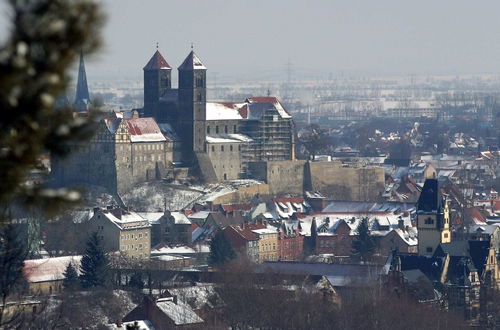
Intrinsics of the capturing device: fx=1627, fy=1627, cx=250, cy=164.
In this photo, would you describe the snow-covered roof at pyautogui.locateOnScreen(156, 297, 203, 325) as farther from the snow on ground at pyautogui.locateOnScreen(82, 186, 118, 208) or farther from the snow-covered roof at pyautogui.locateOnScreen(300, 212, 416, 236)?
the snow on ground at pyautogui.locateOnScreen(82, 186, 118, 208)

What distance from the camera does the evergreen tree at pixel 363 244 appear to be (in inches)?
2333

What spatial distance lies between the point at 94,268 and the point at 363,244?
46.5 feet

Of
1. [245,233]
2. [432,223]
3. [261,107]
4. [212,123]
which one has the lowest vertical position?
[245,233]

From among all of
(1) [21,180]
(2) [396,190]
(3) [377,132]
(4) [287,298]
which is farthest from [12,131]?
(3) [377,132]

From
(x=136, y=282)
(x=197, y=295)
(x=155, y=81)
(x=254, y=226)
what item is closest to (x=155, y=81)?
(x=155, y=81)

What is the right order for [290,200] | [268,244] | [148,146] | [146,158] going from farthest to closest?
[290,200] → [148,146] → [146,158] → [268,244]

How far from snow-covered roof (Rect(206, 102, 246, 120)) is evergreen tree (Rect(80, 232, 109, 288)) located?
27.9 metres

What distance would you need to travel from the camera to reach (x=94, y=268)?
4838 centimetres

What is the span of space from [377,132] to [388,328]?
114278 mm

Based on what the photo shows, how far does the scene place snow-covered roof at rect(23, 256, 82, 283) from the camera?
1926 inches

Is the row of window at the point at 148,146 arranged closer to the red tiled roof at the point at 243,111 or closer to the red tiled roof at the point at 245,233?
the red tiled roof at the point at 243,111

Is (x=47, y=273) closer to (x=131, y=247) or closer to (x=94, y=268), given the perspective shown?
(x=94, y=268)

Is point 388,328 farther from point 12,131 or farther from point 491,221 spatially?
point 12,131

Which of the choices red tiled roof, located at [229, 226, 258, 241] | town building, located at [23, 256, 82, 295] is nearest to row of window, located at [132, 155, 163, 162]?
red tiled roof, located at [229, 226, 258, 241]
